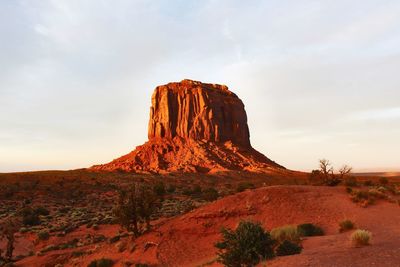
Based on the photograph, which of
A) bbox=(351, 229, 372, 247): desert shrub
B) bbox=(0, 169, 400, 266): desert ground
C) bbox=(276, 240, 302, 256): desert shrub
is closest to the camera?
bbox=(0, 169, 400, 266): desert ground

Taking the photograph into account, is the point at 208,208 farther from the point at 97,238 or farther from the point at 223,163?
the point at 223,163

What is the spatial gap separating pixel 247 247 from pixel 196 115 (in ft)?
271

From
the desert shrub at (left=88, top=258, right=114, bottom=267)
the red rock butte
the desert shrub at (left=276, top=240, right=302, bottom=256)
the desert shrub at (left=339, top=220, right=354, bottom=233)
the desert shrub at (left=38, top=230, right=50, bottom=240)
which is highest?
the red rock butte

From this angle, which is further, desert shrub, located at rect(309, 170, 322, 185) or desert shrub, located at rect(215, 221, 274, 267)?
desert shrub, located at rect(309, 170, 322, 185)

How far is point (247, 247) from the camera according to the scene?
450 inches

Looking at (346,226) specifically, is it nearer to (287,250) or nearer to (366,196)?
(287,250)

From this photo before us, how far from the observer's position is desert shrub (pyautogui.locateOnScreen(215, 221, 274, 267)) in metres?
11.2

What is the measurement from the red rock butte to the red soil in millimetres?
51538

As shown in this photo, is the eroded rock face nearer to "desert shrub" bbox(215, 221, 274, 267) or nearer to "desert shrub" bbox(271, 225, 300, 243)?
"desert shrub" bbox(271, 225, 300, 243)

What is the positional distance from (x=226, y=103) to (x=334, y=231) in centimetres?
8363

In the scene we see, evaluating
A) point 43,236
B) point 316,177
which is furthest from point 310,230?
point 43,236

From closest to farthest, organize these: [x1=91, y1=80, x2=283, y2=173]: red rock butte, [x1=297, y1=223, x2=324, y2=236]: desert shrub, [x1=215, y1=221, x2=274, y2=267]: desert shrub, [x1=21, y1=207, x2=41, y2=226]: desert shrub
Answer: [x1=215, y1=221, x2=274, y2=267]: desert shrub < [x1=297, y1=223, x2=324, y2=236]: desert shrub < [x1=21, y1=207, x2=41, y2=226]: desert shrub < [x1=91, y1=80, x2=283, y2=173]: red rock butte

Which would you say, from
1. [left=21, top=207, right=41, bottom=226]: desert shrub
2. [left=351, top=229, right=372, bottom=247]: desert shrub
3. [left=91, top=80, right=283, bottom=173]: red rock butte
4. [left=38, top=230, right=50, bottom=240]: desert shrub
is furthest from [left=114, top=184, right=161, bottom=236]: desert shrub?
[left=91, top=80, right=283, bottom=173]: red rock butte

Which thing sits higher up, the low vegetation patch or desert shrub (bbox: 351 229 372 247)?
the low vegetation patch
